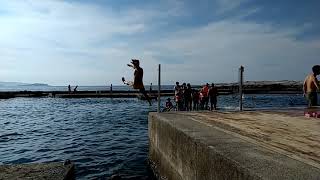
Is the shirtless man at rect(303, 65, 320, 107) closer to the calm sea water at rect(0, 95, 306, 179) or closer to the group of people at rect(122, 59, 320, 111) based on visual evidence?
the group of people at rect(122, 59, 320, 111)

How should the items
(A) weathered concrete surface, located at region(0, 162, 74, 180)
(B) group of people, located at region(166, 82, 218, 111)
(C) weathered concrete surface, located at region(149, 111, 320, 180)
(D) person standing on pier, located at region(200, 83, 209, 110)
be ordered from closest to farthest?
(C) weathered concrete surface, located at region(149, 111, 320, 180) → (A) weathered concrete surface, located at region(0, 162, 74, 180) → (B) group of people, located at region(166, 82, 218, 111) → (D) person standing on pier, located at region(200, 83, 209, 110)

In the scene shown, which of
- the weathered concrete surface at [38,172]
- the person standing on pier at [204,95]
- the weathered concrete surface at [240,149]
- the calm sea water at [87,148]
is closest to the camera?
the weathered concrete surface at [240,149]

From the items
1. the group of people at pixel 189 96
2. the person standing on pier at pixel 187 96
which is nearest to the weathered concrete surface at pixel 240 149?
the group of people at pixel 189 96

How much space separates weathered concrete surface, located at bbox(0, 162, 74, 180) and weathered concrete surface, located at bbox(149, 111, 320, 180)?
264cm

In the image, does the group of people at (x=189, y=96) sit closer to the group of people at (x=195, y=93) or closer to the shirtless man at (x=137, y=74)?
the group of people at (x=195, y=93)

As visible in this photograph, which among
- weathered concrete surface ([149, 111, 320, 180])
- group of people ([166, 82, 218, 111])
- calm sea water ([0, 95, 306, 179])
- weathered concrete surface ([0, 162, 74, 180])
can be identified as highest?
group of people ([166, 82, 218, 111])

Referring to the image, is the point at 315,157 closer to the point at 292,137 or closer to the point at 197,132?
the point at 292,137

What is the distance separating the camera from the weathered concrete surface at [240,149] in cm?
515

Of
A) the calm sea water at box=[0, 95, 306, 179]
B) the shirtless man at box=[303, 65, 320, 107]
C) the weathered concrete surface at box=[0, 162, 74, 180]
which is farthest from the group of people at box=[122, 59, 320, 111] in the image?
the weathered concrete surface at box=[0, 162, 74, 180]

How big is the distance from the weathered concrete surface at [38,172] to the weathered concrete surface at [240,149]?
8.67 ft

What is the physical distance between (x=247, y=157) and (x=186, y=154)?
2521 mm

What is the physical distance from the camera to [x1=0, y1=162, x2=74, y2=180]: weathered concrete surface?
9.08 metres

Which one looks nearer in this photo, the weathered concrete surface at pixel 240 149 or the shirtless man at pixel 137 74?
the weathered concrete surface at pixel 240 149

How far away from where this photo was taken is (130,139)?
1973cm
